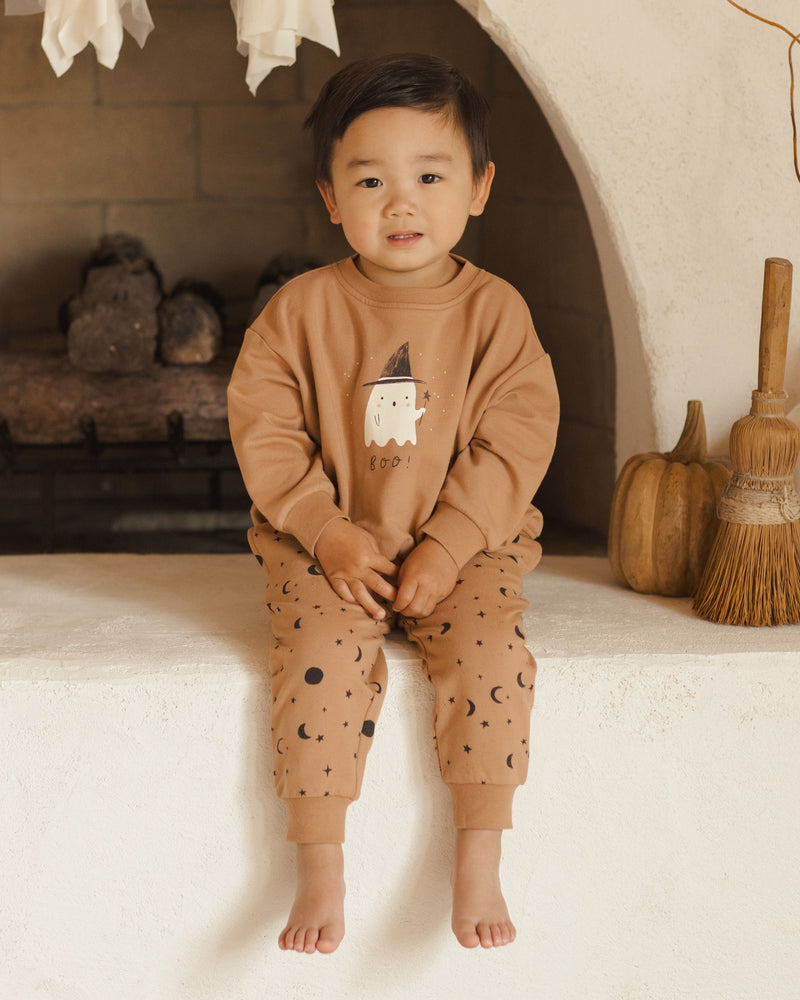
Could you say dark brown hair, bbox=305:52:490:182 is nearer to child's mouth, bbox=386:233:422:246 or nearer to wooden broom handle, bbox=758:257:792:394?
child's mouth, bbox=386:233:422:246

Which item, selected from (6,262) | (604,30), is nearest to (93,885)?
(604,30)

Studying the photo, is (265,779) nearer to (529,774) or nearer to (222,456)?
(529,774)

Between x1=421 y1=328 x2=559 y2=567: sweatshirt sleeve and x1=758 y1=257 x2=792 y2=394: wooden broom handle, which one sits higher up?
x1=758 y1=257 x2=792 y2=394: wooden broom handle

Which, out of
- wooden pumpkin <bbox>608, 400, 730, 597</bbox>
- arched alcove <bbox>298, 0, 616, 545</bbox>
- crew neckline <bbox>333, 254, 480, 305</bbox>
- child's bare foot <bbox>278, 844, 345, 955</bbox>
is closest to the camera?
child's bare foot <bbox>278, 844, 345, 955</bbox>

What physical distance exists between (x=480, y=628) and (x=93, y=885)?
55 cm

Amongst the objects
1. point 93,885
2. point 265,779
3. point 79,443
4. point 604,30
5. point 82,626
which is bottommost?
point 93,885

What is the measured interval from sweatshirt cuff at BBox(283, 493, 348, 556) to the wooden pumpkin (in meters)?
0.45

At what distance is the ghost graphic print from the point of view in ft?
4.42

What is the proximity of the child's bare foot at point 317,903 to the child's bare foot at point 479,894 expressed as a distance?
5.0 inches

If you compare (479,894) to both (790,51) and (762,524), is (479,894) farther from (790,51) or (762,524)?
(790,51)

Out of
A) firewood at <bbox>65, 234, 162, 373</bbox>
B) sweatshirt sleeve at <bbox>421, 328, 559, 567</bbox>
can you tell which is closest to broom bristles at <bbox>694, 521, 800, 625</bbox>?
sweatshirt sleeve at <bbox>421, 328, 559, 567</bbox>

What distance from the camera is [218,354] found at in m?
2.43

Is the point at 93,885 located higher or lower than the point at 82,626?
lower

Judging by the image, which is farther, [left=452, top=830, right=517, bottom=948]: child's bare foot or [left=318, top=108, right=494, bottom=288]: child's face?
[left=318, top=108, right=494, bottom=288]: child's face
